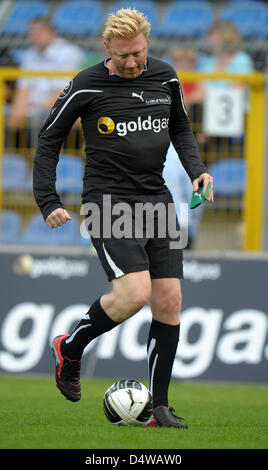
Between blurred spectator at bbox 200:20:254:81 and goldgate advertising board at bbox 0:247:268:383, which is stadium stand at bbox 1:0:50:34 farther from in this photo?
goldgate advertising board at bbox 0:247:268:383

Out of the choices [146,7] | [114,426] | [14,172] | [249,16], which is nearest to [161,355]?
[114,426]

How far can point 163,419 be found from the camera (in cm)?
499

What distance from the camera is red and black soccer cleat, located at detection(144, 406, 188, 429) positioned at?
4.96 metres

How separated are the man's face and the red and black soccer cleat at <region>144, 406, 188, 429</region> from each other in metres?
1.89

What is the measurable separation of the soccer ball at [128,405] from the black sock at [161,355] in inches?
4.4

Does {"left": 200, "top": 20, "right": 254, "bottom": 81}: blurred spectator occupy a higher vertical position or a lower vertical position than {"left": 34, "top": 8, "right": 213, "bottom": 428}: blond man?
higher

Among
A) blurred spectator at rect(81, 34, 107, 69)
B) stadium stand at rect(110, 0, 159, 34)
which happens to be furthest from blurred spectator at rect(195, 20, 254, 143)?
stadium stand at rect(110, 0, 159, 34)

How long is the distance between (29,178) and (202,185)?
14.0ft

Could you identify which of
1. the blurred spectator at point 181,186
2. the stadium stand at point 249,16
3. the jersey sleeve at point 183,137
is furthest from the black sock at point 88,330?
the stadium stand at point 249,16

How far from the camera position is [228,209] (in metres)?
8.89

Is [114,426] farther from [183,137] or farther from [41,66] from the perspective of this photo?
[41,66]

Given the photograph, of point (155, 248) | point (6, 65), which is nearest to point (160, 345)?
point (155, 248)

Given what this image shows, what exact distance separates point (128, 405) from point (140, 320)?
3.22 m

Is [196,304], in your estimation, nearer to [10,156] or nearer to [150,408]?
[10,156]
